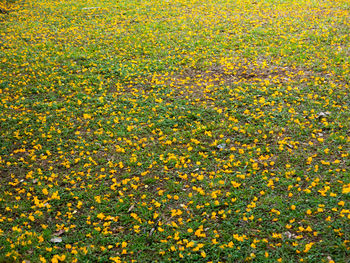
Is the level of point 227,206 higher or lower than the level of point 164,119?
lower

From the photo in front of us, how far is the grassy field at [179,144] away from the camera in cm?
339

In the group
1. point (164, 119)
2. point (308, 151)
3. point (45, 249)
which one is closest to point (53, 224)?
point (45, 249)

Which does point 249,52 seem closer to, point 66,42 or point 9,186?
point 66,42

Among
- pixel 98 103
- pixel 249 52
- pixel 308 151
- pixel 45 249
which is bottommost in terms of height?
pixel 45 249

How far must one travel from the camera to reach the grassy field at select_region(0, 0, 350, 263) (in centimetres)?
339

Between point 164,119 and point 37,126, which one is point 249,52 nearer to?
point 164,119

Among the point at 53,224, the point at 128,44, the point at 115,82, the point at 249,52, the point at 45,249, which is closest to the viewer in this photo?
the point at 45,249

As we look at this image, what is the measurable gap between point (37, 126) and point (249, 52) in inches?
203

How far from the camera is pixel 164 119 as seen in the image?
5.48 metres

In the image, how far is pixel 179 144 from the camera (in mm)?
4918

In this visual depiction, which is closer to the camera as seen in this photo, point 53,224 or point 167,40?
point 53,224

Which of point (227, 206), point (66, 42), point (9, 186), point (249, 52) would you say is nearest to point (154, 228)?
point (227, 206)

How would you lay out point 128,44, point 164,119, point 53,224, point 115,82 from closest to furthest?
point 53,224 < point 164,119 < point 115,82 < point 128,44

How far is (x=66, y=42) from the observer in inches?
355
